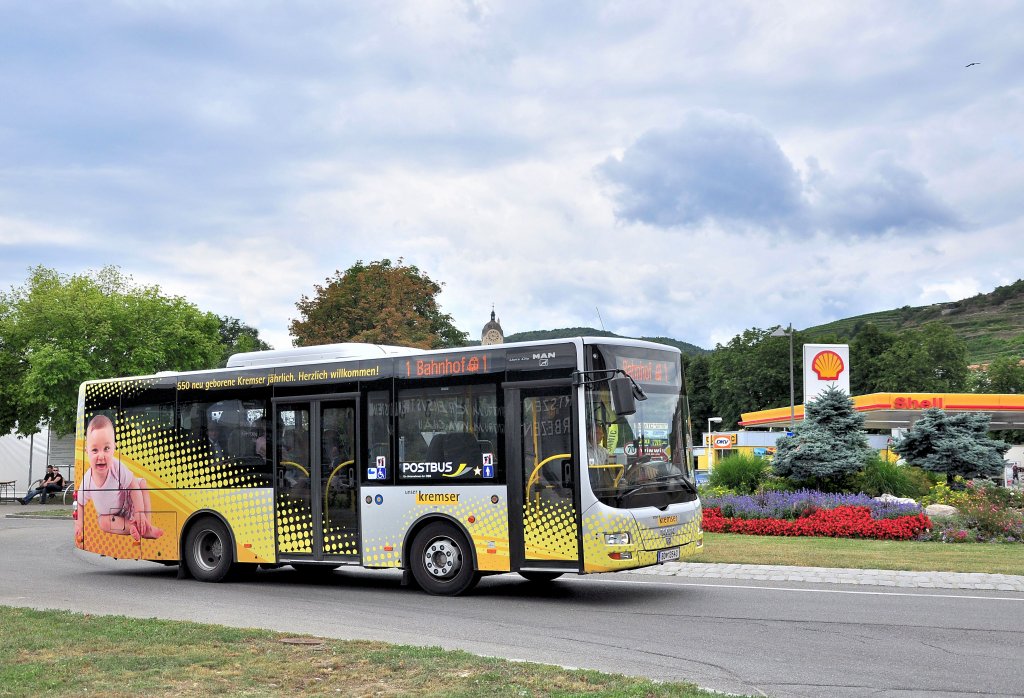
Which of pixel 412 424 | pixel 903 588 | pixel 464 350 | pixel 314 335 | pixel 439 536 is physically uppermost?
pixel 314 335

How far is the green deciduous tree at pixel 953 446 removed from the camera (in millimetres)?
25453

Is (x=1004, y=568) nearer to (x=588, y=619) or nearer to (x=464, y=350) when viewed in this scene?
(x=588, y=619)

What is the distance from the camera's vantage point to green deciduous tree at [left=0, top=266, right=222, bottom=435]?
37.2m

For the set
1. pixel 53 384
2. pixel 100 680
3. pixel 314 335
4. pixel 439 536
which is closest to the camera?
pixel 100 680

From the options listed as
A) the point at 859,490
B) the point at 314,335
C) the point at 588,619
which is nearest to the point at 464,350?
the point at 588,619

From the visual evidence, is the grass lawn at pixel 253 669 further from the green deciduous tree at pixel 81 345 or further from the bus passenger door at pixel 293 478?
the green deciduous tree at pixel 81 345

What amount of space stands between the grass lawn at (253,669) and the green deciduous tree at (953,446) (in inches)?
815

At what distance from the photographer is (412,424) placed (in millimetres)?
13305

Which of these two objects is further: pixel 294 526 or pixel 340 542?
pixel 294 526

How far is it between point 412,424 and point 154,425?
4941 millimetres

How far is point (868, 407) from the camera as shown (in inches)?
2016

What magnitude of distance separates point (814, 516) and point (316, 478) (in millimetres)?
10500

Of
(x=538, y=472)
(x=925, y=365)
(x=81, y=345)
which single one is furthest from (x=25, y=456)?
(x=925, y=365)

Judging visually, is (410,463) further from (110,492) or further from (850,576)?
(850,576)
